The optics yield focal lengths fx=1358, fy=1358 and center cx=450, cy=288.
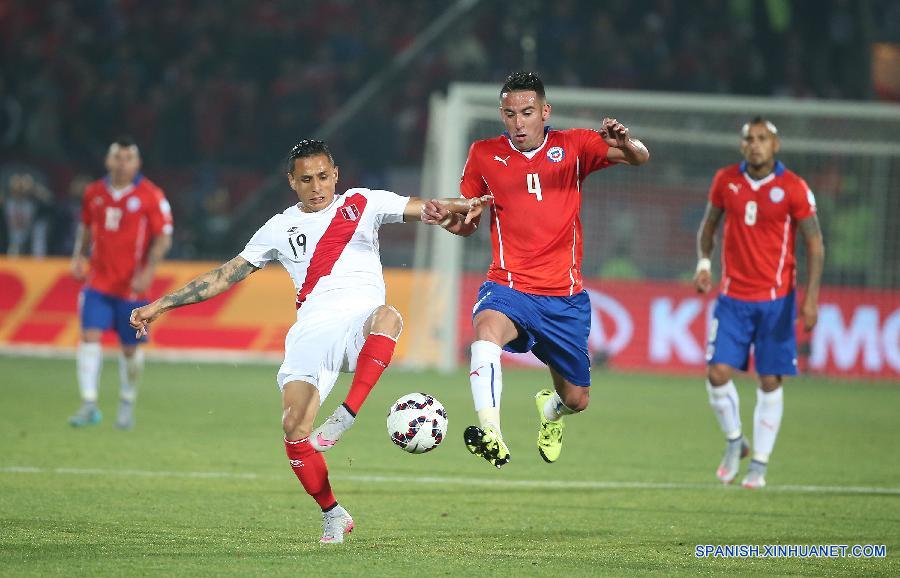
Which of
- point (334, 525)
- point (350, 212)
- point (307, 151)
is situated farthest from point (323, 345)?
point (307, 151)

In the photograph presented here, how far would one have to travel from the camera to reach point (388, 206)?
283 inches

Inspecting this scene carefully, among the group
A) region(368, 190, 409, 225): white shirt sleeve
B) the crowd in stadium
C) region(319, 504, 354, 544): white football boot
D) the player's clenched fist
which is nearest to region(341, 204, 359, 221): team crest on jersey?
region(368, 190, 409, 225): white shirt sleeve

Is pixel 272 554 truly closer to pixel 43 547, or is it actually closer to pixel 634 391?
pixel 43 547

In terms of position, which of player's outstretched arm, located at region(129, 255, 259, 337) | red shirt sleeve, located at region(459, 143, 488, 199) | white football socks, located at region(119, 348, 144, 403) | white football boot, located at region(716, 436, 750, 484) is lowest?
white football socks, located at region(119, 348, 144, 403)

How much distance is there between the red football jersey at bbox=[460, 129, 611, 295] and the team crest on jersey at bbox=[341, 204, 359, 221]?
74 cm

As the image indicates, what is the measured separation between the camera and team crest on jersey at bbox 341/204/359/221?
713cm

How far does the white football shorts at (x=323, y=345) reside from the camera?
22.4ft

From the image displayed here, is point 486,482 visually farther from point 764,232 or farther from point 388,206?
point 388,206

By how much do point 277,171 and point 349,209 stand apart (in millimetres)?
16262

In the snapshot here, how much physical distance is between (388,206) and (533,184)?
2.80 feet

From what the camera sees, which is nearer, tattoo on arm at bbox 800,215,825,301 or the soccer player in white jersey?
the soccer player in white jersey

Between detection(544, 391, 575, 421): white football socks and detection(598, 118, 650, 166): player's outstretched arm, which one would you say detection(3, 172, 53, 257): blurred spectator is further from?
detection(598, 118, 650, 166): player's outstretched arm

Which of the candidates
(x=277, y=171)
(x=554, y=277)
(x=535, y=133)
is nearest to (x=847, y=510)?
(x=554, y=277)

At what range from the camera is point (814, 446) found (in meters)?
11.9
